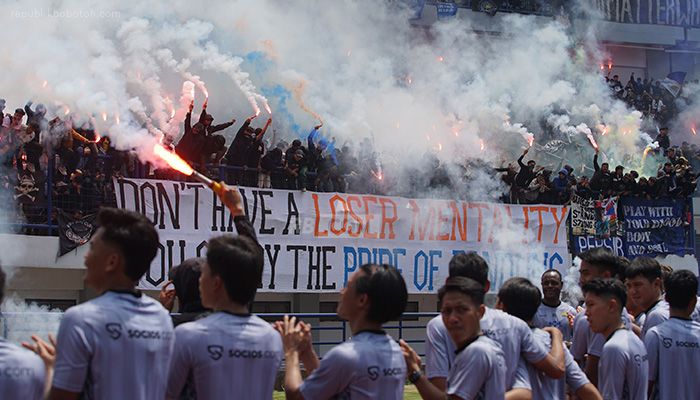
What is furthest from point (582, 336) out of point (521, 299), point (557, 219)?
point (557, 219)

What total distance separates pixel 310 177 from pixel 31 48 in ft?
16.0

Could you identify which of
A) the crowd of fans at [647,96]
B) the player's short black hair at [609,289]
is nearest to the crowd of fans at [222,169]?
the crowd of fans at [647,96]

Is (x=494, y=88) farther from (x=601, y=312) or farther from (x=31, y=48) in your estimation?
(x=601, y=312)

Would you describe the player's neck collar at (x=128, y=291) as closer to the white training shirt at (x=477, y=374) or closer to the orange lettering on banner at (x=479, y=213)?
the white training shirt at (x=477, y=374)

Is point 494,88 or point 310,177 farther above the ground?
point 494,88

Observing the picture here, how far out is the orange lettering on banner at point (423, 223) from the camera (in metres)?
17.1

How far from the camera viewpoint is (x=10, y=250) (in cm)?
1418

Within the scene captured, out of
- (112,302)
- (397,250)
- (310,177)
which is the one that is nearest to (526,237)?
(397,250)

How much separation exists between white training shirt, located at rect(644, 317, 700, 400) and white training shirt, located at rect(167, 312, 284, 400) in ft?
10.3

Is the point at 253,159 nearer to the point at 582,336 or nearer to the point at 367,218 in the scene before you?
the point at 367,218

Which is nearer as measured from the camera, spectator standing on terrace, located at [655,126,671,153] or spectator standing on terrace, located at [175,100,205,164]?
spectator standing on terrace, located at [175,100,205,164]

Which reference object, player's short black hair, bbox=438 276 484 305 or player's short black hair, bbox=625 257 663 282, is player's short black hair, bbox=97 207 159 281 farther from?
player's short black hair, bbox=625 257 663 282

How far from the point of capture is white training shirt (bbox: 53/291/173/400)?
3.78 m

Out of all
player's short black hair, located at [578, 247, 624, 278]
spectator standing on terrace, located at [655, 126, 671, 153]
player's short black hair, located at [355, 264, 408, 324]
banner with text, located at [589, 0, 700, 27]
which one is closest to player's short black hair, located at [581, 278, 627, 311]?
player's short black hair, located at [578, 247, 624, 278]
